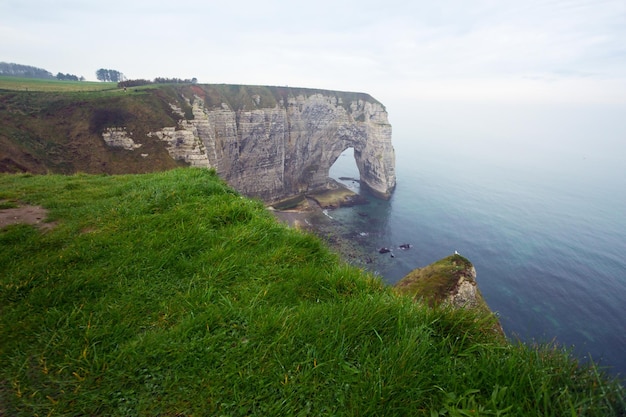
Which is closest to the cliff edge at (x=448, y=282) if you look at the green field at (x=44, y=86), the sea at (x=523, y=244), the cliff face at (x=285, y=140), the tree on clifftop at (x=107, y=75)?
the sea at (x=523, y=244)

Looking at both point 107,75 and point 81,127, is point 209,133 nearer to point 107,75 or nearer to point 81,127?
point 81,127

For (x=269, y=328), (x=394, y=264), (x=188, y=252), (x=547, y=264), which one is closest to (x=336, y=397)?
(x=269, y=328)

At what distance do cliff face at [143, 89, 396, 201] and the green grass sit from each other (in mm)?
49892

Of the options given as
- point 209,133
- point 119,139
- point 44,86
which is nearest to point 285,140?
point 209,133

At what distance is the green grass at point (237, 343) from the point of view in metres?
2.65

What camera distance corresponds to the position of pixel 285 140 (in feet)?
250

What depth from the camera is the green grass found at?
2.65 metres

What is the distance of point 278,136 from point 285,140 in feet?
13.0

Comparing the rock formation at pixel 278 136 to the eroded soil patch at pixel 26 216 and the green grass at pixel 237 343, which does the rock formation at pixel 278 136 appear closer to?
the eroded soil patch at pixel 26 216

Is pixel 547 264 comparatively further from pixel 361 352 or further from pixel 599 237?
pixel 361 352

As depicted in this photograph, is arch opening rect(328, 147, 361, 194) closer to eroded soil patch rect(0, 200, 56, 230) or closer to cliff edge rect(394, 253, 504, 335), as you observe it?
cliff edge rect(394, 253, 504, 335)

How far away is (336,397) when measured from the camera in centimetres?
280

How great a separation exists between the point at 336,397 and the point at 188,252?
148 inches

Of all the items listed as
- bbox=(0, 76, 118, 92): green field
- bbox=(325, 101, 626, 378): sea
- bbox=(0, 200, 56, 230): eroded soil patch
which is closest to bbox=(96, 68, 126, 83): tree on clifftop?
bbox=(0, 76, 118, 92): green field
